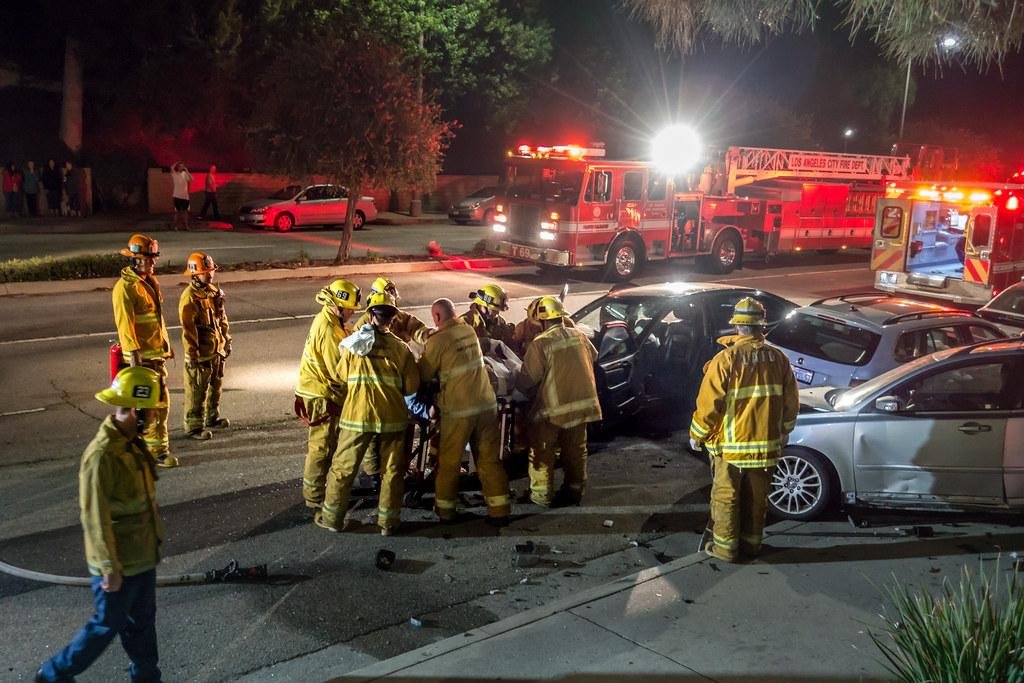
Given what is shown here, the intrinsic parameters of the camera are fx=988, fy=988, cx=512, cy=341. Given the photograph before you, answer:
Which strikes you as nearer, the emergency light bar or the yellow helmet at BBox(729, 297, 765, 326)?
the yellow helmet at BBox(729, 297, 765, 326)

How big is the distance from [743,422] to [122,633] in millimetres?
3740

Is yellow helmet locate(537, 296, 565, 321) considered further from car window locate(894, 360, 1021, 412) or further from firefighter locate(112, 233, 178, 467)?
firefighter locate(112, 233, 178, 467)

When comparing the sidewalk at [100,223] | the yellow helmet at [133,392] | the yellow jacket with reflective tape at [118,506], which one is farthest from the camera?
the sidewalk at [100,223]

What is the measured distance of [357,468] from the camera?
662 centimetres

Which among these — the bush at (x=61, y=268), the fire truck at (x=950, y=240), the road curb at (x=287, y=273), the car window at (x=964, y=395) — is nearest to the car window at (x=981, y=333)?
the car window at (x=964, y=395)

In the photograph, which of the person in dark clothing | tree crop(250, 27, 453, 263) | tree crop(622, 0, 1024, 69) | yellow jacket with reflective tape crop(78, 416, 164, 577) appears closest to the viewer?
yellow jacket with reflective tape crop(78, 416, 164, 577)

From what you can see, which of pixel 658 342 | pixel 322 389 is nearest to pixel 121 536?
pixel 322 389

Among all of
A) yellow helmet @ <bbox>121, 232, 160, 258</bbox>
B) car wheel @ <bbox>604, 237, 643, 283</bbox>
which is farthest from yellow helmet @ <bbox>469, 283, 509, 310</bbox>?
car wheel @ <bbox>604, 237, 643, 283</bbox>

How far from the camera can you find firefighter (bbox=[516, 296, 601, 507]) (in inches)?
285

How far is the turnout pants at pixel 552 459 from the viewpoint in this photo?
7328mm

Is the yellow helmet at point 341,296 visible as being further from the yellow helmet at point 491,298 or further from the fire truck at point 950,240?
the fire truck at point 950,240

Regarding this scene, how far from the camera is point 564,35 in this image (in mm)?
38156

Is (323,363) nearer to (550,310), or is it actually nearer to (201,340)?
(550,310)

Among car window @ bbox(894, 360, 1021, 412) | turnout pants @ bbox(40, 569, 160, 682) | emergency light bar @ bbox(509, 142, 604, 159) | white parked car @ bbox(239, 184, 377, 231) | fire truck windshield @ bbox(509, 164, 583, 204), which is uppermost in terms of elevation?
emergency light bar @ bbox(509, 142, 604, 159)
